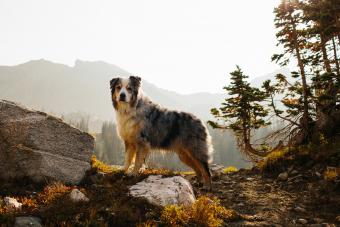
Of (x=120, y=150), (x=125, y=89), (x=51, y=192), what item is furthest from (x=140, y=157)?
(x=120, y=150)

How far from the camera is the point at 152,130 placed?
10.7 meters

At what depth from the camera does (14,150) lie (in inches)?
355

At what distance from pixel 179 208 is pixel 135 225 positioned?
1.15m

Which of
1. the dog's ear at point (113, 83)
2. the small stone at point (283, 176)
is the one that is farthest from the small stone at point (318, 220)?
the dog's ear at point (113, 83)

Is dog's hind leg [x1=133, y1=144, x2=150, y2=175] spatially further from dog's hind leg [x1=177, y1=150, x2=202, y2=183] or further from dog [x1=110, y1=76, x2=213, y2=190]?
dog's hind leg [x1=177, y1=150, x2=202, y2=183]

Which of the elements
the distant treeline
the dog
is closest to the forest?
the dog

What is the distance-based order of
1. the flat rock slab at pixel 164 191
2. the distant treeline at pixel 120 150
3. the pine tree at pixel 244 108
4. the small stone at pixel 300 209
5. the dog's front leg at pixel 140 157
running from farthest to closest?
1. the distant treeline at pixel 120 150
2. the pine tree at pixel 244 108
3. the dog's front leg at pixel 140 157
4. the small stone at pixel 300 209
5. the flat rock slab at pixel 164 191

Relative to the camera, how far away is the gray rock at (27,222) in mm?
6230

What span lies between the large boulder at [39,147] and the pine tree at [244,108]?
9149 mm

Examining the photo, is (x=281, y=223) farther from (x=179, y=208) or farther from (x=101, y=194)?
(x=101, y=194)

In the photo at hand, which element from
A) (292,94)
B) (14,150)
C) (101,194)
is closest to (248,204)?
(101,194)

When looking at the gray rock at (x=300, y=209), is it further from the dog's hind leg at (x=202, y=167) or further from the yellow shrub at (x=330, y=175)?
the dog's hind leg at (x=202, y=167)

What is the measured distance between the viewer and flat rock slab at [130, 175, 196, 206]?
313 inches

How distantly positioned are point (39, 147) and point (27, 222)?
128 inches
